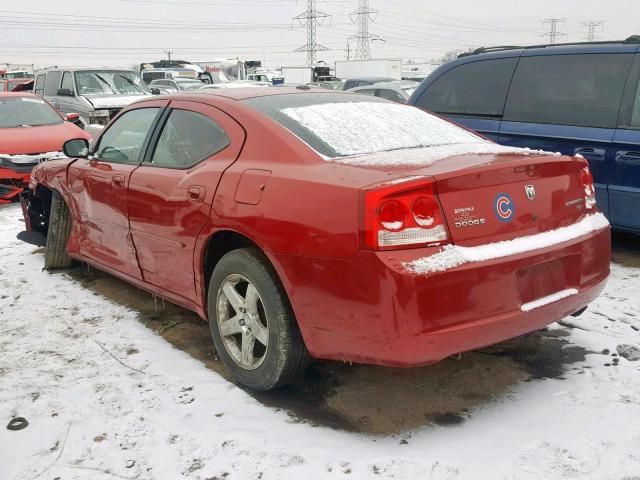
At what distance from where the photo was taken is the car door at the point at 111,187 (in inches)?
159

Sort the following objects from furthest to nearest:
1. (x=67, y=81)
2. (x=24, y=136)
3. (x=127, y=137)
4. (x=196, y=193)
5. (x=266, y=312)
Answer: (x=67, y=81) < (x=24, y=136) < (x=127, y=137) < (x=196, y=193) < (x=266, y=312)

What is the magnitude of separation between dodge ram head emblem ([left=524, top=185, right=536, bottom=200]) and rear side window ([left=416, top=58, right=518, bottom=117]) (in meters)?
3.09

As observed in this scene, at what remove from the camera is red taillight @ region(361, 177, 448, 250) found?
97.4 inches

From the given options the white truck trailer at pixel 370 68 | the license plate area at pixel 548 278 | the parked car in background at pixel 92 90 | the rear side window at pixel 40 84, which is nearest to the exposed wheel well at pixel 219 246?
the license plate area at pixel 548 278

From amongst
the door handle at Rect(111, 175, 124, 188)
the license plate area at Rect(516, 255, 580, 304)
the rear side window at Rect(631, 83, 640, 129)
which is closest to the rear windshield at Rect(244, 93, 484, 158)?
the license plate area at Rect(516, 255, 580, 304)

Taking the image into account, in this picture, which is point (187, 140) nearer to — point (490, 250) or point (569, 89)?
point (490, 250)

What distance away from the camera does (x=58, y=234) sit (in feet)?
17.1

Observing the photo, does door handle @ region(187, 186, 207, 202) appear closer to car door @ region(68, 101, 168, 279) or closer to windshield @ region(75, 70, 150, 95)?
car door @ region(68, 101, 168, 279)

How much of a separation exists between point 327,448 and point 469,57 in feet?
14.9

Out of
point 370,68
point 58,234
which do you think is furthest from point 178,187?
point 370,68

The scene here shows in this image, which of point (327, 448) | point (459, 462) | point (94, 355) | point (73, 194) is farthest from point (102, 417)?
point (73, 194)

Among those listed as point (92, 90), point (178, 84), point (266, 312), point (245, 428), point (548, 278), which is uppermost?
point (178, 84)

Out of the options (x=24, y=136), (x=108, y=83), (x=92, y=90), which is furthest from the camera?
(x=108, y=83)

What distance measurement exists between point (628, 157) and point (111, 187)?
3796mm
